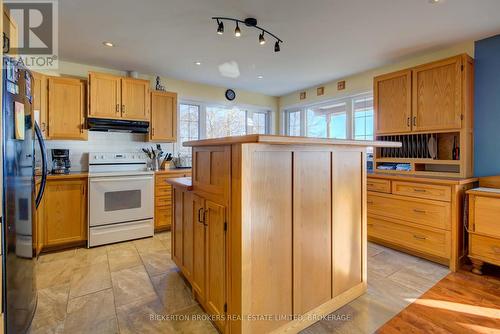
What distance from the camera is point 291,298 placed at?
1.68 m

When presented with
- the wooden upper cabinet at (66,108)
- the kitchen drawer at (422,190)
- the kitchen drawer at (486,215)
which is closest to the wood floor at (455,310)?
the kitchen drawer at (486,215)

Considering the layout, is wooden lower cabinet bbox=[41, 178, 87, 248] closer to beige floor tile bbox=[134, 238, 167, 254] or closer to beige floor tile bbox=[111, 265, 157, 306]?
beige floor tile bbox=[134, 238, 167, 254]

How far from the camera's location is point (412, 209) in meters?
2.90

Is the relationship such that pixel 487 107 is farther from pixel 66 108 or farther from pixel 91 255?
pixel 66 108

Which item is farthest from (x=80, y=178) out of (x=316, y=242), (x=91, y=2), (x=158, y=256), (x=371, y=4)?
(x=371, y=4)

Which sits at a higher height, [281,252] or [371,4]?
[371,4]

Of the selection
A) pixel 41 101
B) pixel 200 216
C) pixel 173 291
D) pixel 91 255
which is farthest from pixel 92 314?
pixel 41 101

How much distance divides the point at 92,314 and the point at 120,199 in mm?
1741

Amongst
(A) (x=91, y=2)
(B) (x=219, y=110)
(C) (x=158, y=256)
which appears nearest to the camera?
(A) (x=91, y=2)

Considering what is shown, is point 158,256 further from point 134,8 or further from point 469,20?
point 469,20

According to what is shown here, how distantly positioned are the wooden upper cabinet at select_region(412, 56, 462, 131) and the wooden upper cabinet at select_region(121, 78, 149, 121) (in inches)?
→ 145

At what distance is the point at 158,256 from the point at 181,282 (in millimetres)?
742

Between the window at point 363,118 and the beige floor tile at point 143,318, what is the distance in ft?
12.1

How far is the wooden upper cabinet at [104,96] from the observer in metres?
3.47
